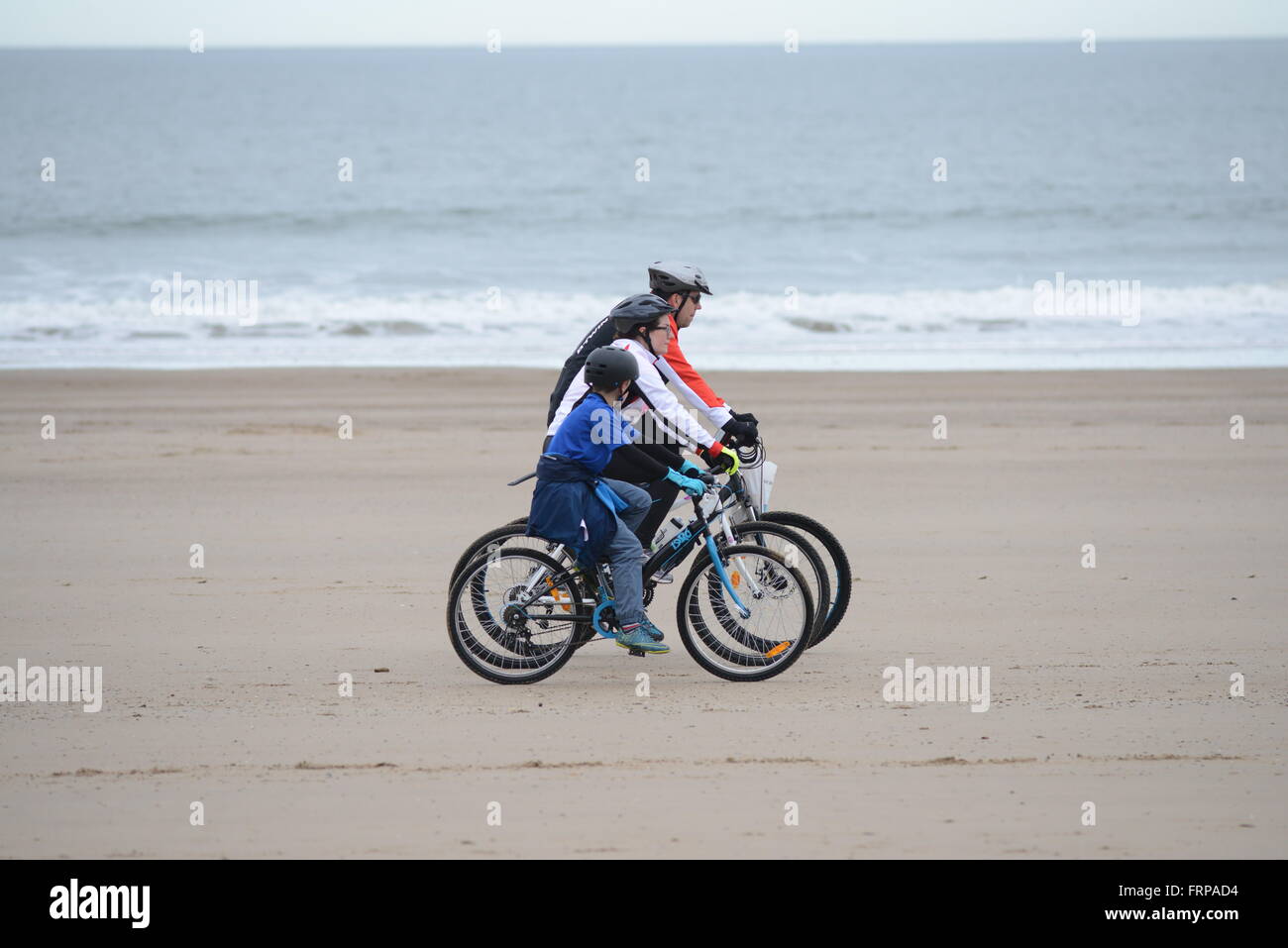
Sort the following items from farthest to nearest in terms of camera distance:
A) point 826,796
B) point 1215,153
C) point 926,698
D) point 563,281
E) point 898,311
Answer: point 1215,153 < point 563,281 < point 898,311 < point 926,698 < point 826,796

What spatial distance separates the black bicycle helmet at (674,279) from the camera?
20.8ft

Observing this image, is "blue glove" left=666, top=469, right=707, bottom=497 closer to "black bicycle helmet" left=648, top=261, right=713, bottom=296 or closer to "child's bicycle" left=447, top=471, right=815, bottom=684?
"child's bicycle" left=447, top=471, right=815, bottom=684

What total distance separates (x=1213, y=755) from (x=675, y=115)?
67655 millimetres

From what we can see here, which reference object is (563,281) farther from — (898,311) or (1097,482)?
(1097,482)

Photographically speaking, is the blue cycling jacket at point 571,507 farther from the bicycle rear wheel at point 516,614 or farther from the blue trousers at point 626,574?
the bicycle rear wheel at point 516,614

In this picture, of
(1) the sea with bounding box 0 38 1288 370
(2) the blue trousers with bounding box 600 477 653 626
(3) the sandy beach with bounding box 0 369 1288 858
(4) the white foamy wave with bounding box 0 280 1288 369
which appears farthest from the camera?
(1) the sea with bounding box 0 38 1288 370

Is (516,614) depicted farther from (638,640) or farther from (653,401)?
(653,401)

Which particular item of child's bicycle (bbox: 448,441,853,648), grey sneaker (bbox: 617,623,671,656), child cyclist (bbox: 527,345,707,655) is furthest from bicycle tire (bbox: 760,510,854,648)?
grey sneaker (bbox: 617,623,671,656)

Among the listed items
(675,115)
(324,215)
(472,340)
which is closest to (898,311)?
(472,340)

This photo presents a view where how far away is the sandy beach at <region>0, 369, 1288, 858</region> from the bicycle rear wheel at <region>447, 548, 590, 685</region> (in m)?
0.13

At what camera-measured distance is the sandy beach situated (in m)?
4.47

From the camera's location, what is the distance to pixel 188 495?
10.6 m

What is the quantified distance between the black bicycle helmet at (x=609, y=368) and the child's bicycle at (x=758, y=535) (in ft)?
1.90

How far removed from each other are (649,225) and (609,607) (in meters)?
34.2
